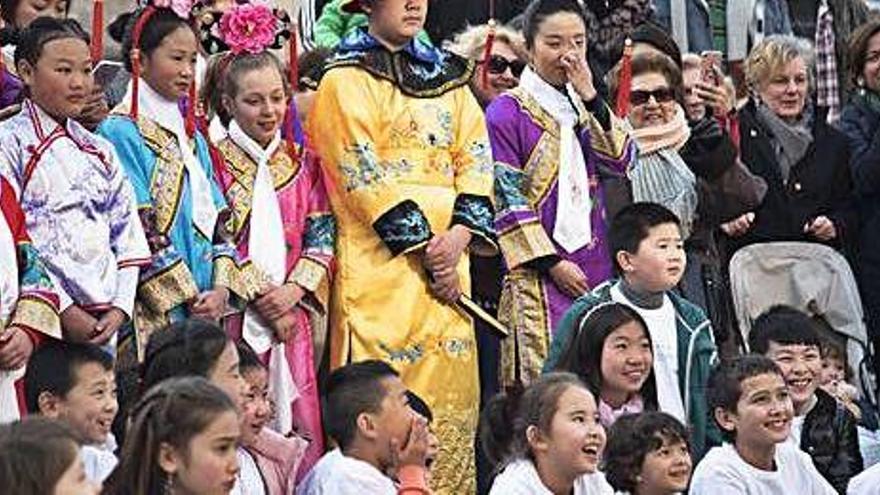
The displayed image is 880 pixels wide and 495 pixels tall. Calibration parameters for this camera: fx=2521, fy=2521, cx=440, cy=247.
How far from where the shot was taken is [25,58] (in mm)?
7293

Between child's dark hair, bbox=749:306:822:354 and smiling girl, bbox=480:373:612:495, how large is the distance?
138 centimetres

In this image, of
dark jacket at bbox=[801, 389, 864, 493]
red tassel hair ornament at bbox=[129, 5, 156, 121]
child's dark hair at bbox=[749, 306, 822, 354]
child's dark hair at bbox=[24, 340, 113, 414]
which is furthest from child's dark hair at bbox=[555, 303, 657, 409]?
child's dark hair at bbox=[24, 340, 113, 414]

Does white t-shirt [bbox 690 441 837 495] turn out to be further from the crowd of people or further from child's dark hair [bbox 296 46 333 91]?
child's dark hair [bbox 296 46 333 91]

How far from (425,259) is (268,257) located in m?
0.51

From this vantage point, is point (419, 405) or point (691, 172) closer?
point (419, 405)

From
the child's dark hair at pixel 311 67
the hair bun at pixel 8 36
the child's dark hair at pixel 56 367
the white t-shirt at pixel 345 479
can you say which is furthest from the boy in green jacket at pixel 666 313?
the hair bun at pixel 8 36

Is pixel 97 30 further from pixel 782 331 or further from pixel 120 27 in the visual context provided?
pixel 782 331

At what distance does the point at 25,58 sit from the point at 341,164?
1192 mm

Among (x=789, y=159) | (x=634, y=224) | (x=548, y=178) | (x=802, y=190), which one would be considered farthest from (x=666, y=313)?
(x=789, y=159)

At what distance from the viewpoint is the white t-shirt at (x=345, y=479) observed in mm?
7164

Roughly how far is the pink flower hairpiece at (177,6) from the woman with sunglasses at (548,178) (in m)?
1.20

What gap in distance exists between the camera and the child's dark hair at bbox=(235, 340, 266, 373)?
7.21 meters

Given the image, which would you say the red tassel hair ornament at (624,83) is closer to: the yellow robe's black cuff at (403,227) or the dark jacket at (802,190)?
the dark jacket at (802,190)

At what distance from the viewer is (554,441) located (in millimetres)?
7293
